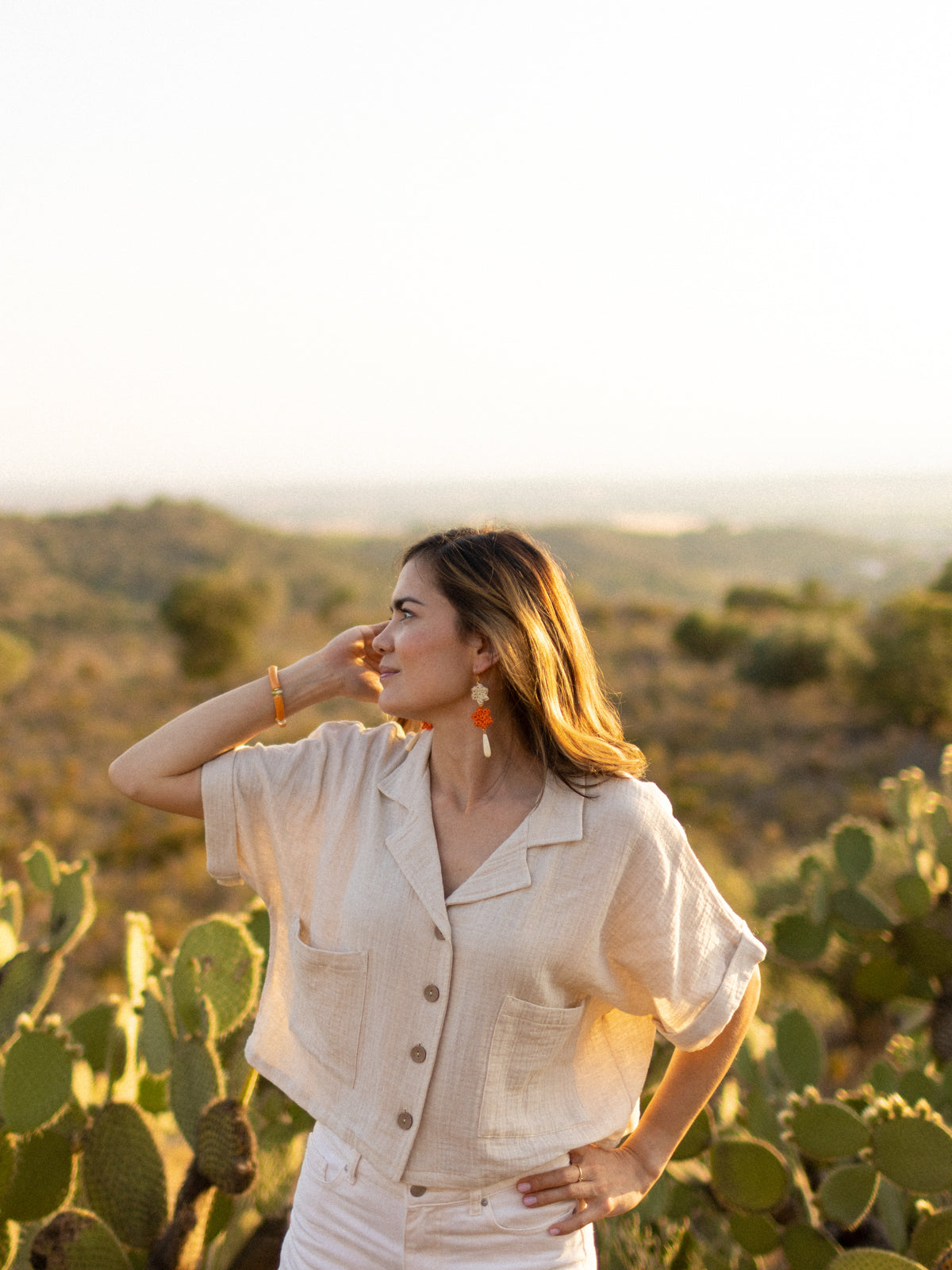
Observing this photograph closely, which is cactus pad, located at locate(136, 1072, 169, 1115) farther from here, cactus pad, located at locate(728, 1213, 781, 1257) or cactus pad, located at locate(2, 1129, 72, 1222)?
cactus pad, located at locate(728, 1213, 781, 1257)

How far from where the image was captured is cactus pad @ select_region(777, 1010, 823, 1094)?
3.02m

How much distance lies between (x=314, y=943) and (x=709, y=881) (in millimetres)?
598

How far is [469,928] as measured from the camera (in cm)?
133

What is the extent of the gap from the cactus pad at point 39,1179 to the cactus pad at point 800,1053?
6.94 feet

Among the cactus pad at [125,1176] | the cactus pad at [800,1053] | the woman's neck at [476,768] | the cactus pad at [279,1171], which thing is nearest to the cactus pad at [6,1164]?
the cactus pad at [125,1176]

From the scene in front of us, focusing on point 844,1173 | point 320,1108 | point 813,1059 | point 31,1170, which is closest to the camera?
point 320,1108

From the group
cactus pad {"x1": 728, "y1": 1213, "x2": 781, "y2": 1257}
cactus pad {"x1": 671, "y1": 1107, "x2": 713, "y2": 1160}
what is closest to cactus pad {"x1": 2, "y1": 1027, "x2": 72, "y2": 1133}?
cactus pad {"x1": 671, "y1": 1107, "x2": 713, "y2": 1160}

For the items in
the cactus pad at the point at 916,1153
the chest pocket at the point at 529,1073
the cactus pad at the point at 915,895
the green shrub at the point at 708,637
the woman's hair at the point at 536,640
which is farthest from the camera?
the green shrub at the point at 708,637

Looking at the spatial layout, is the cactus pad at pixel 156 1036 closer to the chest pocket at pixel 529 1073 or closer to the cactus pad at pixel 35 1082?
the cactus pad at pixel 35 1082

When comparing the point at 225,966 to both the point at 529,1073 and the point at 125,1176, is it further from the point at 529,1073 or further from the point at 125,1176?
the point at 529,1073

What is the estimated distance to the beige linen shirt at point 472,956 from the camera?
1.32m

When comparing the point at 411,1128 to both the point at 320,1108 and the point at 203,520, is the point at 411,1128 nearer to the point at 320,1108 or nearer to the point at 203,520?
the point at 320,1108

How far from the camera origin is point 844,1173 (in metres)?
2.33

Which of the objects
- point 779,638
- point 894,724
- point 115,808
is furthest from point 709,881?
point 779,638
